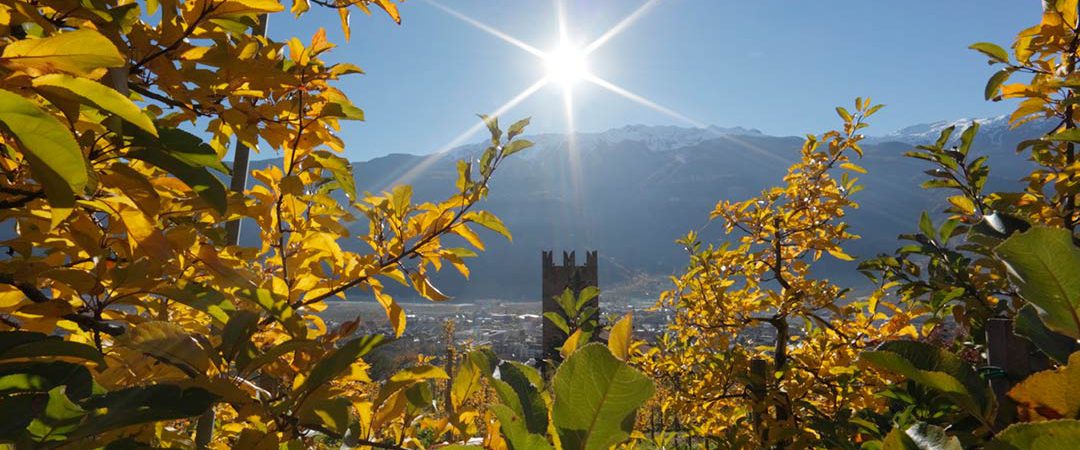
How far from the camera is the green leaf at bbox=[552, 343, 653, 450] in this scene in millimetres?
Answer: 327

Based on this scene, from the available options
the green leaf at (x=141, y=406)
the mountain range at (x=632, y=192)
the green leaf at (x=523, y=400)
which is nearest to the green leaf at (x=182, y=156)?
the green leaf at (x=141, y=406)

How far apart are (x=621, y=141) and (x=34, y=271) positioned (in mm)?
182318

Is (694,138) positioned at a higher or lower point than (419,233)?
higher

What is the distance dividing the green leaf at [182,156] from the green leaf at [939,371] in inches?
29.0

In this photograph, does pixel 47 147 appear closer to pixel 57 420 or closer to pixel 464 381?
pixel 57 420

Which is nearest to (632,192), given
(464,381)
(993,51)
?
(993,51)

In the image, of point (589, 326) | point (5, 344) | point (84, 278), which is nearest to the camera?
point (5, 344)

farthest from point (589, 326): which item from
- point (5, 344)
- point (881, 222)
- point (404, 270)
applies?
point (881, 222)

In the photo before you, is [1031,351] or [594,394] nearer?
[594,394]

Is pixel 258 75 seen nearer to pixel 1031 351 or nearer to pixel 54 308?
pixel 54 308

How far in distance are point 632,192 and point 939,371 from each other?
155 metres

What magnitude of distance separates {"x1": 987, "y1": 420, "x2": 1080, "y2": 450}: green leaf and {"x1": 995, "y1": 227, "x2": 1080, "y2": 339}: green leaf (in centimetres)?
10

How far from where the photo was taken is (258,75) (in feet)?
2.82

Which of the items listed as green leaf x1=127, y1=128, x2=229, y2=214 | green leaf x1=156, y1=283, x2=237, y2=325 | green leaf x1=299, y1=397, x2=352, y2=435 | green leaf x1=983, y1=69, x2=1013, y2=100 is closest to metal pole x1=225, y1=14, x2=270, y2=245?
green leaf x1=156, y1=283, x2=237, y2=325
